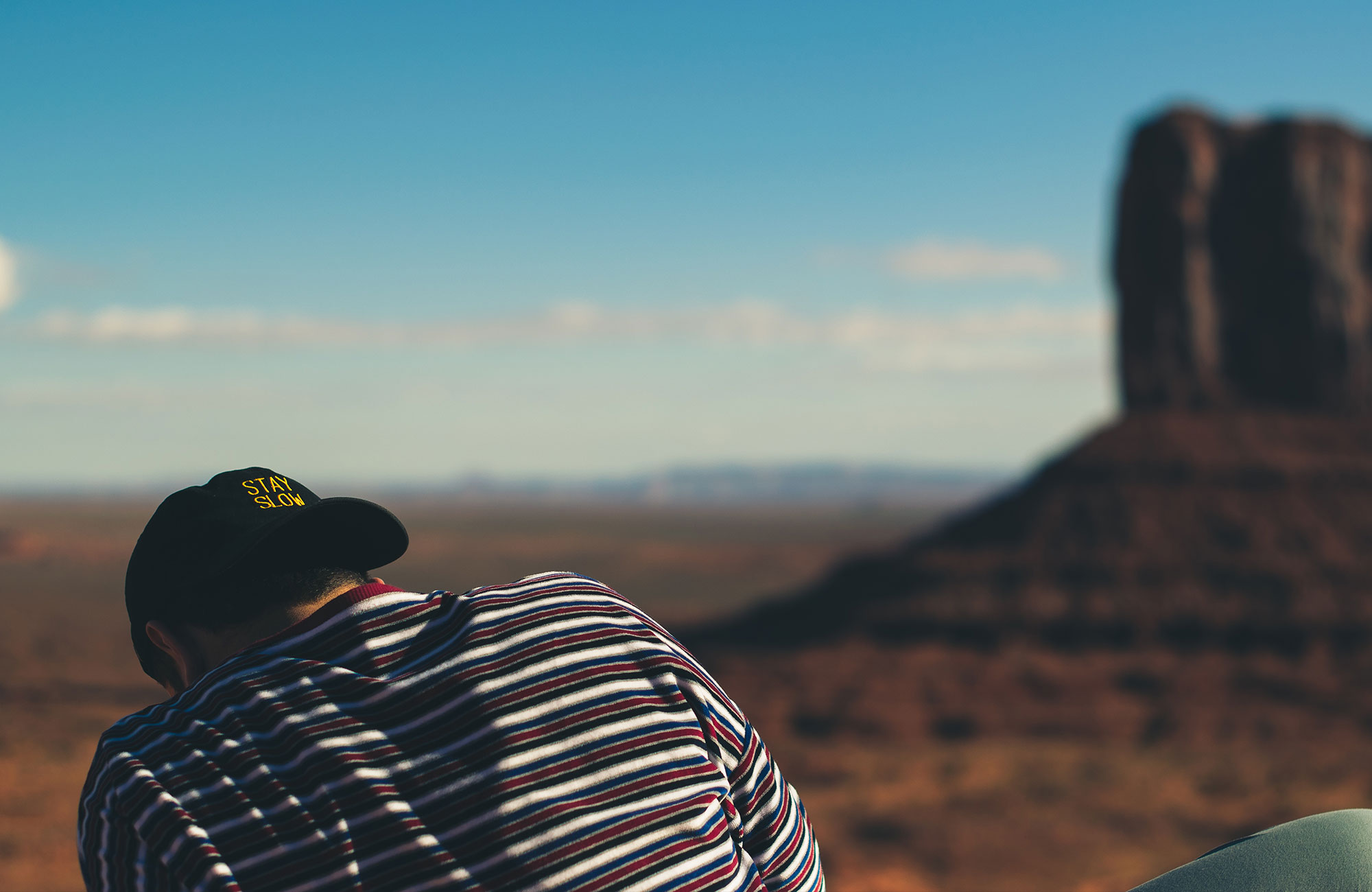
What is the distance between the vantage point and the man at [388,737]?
1.56 metres

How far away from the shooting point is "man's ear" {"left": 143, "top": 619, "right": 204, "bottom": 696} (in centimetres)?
186

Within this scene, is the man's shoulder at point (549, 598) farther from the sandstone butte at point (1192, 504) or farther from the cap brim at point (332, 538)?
the sandstone butte at point (1192, 504)

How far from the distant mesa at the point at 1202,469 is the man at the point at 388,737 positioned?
30996mm

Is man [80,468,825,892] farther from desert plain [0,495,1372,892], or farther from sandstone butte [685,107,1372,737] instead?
sandstone butte [685,107,1372,737]

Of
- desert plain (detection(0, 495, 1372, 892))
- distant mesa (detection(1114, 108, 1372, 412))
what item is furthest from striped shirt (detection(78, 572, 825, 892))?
distant mesa (detection(1114, 108, 1372, 412))

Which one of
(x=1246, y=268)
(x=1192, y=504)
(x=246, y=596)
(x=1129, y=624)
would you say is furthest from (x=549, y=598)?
(x=1246, y=268)

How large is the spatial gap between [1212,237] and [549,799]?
4838 centimetres

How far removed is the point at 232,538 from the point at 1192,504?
3767 cm

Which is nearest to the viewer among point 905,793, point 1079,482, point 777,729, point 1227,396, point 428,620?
point 428,620

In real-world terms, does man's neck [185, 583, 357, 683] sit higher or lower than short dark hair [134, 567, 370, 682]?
lower

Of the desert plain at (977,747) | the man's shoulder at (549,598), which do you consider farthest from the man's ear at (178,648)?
the desert plain at (977,747)

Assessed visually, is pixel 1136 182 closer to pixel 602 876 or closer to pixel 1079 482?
pixel 1079 482

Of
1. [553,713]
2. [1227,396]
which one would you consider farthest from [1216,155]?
[553,713]

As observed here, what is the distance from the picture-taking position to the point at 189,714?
1690 millimetres
